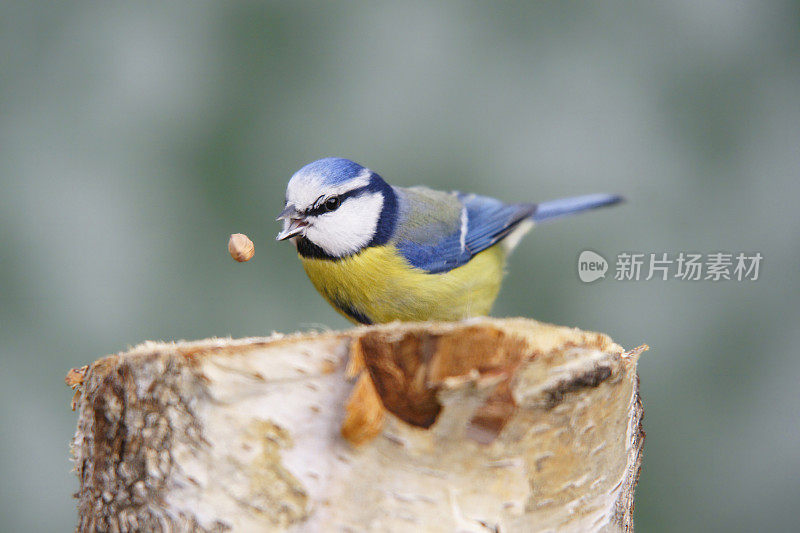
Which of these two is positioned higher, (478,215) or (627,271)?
(478,215)

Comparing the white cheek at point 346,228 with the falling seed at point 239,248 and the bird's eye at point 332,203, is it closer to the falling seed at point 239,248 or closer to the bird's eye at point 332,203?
the bird's eye at point 332,203

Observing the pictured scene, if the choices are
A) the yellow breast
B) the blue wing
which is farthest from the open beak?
the blue wing

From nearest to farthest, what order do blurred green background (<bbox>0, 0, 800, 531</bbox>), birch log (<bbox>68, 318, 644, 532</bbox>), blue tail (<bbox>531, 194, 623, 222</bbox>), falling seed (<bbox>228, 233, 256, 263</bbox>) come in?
birch log (<bbox>68, 318, 644, 532</bbox>)
falling seed (<bbox>228, 233, 256, 263</bbox>)
blue tail (<bbox>531, 194, 623, 222</bbox>)
blurred green background (<bbox>0, 0, 800, 531</bbox>)

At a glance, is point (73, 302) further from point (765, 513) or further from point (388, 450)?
point (765, 513)

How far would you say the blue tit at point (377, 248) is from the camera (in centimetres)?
166

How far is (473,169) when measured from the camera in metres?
2.75

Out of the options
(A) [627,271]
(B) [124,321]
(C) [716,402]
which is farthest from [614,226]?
(B) [124,321]

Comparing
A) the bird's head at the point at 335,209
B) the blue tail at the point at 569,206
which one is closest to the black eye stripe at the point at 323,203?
the bird's head at the point at 335,209

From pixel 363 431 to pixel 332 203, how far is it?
2.57 ft

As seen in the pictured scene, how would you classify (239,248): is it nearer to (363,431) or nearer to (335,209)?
(335,209)

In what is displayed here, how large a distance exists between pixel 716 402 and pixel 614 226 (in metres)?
0.71

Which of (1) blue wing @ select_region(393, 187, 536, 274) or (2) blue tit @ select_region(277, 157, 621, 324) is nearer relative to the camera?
(2) blue tit @ select_region(277, 157, 621, 324)

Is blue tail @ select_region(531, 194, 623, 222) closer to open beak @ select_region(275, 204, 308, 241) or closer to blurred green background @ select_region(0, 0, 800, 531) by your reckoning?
blurred green background @ select_region(0, 0, 800, 531)

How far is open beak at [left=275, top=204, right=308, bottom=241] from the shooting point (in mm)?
1638
